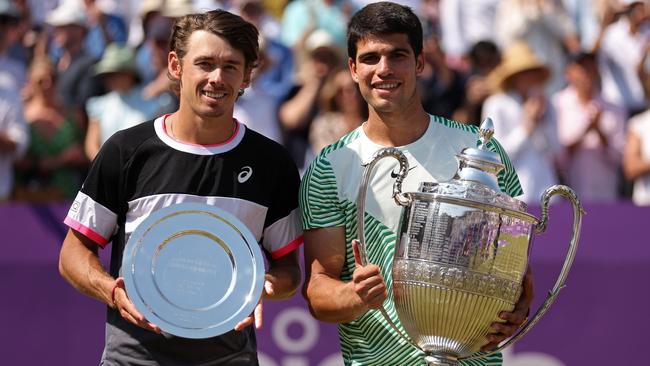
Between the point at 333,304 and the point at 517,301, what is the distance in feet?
2.08

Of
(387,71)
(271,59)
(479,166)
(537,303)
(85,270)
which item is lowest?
(85,270)

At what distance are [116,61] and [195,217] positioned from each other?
5.01 m

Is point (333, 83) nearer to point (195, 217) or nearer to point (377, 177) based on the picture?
point (377, 177)

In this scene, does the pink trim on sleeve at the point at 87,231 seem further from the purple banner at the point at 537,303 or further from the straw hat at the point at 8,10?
the straw hat at the point at 8,10

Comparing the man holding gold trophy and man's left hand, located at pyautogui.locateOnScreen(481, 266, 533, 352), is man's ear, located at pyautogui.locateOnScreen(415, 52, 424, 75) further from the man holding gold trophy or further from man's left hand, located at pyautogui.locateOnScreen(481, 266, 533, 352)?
man's left hand, located at pyautogui.locateOnScreen(481, 266, 533, 352)

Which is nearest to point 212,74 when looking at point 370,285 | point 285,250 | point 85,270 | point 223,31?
point 223,31

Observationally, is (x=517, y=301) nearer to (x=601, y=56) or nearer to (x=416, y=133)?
(x=416, y=133)

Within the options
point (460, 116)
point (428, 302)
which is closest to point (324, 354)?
point (460, 116)

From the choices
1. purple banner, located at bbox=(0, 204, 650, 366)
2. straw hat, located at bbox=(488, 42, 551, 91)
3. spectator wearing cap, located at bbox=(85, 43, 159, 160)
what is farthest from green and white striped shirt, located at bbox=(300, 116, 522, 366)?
straw hat, located at bbox=(488, 42, 551, 91)

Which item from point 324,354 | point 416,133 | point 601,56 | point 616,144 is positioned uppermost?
point 601,56

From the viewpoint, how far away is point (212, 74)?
5.00 m

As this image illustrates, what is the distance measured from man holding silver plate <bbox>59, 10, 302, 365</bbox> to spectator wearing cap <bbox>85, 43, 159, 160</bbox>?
13.5ft

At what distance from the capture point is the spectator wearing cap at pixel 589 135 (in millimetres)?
9461

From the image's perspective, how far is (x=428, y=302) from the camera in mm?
4809
